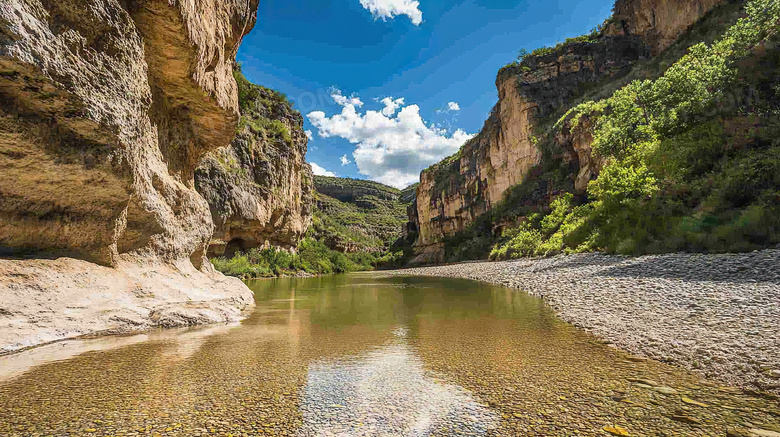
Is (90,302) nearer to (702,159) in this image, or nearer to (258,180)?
(702,159)

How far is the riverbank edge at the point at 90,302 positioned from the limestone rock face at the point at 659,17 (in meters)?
49.8

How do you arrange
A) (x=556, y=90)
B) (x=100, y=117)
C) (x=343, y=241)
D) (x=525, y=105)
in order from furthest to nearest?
(x=343, y=241) → (x=525, y=105) → (x=556, y=90) → (x=100, y=117)

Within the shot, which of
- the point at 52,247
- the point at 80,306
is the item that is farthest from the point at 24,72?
the point at 80,306

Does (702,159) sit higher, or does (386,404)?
(702,159)

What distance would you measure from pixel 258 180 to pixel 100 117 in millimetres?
29587

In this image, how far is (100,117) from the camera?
6105 millimetres

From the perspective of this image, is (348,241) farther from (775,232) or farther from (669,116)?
(775,232)

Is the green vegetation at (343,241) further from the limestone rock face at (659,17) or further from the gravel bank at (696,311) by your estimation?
the limestone rock face at (659,17)

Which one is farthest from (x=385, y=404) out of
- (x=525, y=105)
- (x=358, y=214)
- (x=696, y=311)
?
(x=358, y=214)

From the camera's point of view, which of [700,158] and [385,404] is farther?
[700,158]

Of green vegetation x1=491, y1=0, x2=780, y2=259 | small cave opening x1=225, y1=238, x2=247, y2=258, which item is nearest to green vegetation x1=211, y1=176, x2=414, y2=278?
small cave opening x1=225, y1=238, x2=247, y2=258

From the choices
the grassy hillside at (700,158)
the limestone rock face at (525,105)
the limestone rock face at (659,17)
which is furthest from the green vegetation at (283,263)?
the limestone rock face at (659,17)

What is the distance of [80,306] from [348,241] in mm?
66746

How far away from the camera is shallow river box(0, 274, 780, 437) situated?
10.4 ft
